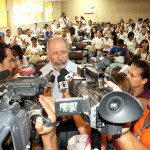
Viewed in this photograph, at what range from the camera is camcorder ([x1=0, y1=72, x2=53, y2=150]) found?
0.74m

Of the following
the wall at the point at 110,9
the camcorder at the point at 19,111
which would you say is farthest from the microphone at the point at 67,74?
the wall at the point at 110,9

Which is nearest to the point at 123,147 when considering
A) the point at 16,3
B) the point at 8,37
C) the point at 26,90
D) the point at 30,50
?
the point at 26,90

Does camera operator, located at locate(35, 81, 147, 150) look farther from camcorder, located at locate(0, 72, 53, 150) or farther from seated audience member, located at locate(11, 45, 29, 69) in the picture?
seated audience member, located at locate(11, 45, 29, 69)

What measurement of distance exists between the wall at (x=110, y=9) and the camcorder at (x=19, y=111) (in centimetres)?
1387

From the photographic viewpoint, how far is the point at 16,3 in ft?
37.0

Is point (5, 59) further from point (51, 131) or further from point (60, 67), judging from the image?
point (51, 131)

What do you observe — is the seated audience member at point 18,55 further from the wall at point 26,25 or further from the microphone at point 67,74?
the wall at point 26,25

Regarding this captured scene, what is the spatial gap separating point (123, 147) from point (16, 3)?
1103 centimetres

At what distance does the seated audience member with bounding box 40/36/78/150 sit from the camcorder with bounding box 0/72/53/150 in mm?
1114

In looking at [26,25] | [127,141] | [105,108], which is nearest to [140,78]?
[127,141]

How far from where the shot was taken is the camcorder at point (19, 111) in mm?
→ 738

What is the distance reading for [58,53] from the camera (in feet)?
8.52

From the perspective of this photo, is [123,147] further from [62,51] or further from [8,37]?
[8,37]

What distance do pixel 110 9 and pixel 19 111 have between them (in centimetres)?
1473
